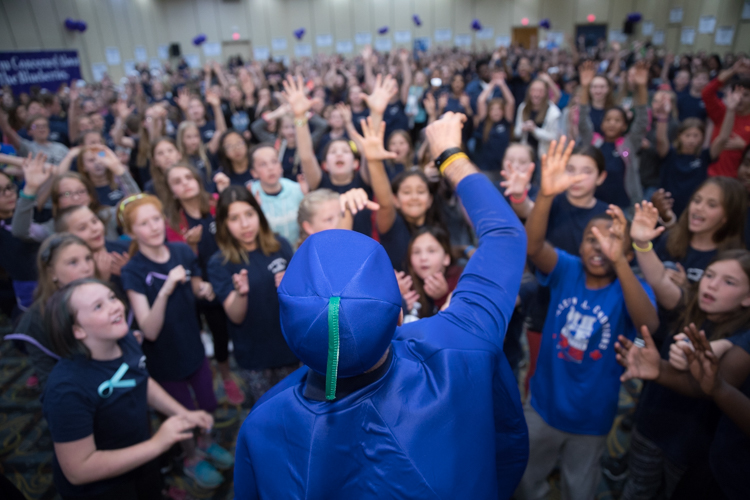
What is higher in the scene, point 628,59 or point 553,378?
point 628,59

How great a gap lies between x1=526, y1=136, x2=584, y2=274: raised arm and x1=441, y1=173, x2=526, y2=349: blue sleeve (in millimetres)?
656

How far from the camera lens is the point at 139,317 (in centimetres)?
219

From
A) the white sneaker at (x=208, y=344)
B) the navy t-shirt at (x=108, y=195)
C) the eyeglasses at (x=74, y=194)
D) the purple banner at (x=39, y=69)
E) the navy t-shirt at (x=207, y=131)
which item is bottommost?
the white sneaker at (x=208, y=344)

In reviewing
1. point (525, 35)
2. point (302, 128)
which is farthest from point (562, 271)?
point (525, 35)

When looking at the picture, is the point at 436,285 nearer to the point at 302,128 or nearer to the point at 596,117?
the point at 302,128

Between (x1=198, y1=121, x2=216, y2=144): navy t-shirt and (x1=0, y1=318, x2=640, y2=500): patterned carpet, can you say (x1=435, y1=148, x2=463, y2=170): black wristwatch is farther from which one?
(x1=198, y1=121, x2=216, y2=144): navy t-shirt

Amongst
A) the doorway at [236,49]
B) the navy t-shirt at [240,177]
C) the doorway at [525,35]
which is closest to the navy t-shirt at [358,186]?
the navy t-shirt at [240,177]

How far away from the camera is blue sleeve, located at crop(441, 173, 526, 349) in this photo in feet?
3.08

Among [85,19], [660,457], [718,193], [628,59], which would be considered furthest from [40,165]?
[85,19]

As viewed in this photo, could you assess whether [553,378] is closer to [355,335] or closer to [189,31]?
[355,335]

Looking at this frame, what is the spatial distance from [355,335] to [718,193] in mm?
2418

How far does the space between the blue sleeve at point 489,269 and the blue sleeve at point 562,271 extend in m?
1.04

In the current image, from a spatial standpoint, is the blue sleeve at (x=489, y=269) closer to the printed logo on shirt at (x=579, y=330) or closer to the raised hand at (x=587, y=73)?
the printed logo on shirt at (x=579, y=330)

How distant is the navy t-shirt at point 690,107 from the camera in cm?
593
